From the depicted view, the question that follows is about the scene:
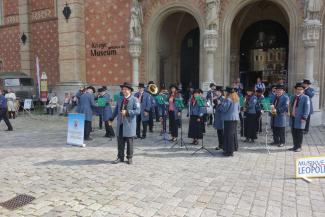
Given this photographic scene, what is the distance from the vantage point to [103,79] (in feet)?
58.4

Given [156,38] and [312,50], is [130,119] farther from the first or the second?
[156,38]

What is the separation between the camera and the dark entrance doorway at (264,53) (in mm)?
17578

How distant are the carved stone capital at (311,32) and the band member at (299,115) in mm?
4862

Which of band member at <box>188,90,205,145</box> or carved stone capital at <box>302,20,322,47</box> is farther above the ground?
carved stone capital at <box>302,20,322,47</box>

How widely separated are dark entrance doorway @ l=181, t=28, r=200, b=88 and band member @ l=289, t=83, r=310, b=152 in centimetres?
1101

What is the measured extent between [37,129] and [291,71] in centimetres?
1084

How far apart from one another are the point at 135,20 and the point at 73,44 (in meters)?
4.20

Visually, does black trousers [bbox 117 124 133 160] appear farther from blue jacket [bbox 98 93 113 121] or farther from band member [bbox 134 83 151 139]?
blue jacket [bbox 98 93 113 121]

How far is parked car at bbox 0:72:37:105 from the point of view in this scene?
19.7 m

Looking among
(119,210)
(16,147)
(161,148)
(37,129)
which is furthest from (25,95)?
(119,210)

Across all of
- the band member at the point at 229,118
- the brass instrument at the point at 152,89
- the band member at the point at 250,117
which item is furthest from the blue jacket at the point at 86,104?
the band member at the point at 250,117

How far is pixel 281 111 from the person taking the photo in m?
8.82

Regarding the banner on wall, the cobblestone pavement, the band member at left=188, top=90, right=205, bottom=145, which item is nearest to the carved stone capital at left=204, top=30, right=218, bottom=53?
the band member at left=188, top=90, right=205, bottom=145

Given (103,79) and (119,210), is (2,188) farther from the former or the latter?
(103,79)
